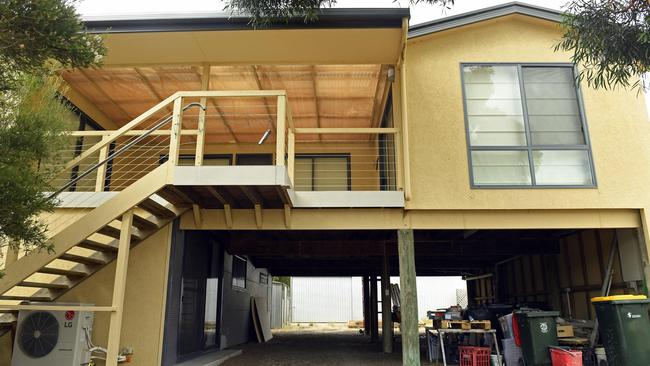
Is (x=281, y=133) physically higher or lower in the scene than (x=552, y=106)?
lower

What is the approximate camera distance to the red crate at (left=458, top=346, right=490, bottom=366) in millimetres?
8094

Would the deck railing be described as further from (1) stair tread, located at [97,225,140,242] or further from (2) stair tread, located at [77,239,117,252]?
(1) stair tread, located at [97,225,140,242]

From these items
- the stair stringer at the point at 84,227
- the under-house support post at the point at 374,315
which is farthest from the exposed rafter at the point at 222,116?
the under-house support post at the point at 374,315

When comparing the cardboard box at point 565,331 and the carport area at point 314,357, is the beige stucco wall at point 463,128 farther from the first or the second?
the carport area at point 314,357

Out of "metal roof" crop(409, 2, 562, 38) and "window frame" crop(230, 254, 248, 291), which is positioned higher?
"metal roof" crop(409, 2, 562, 38)

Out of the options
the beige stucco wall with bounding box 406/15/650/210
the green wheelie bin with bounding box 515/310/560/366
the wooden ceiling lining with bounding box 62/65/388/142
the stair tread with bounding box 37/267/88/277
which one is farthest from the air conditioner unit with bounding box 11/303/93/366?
the green wheelie bin with bounding box 515/310/560/366

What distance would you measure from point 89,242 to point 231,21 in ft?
12.0

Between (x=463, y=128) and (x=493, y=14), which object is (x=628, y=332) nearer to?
(x=463, y=128)

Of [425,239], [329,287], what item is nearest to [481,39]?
[425,239]

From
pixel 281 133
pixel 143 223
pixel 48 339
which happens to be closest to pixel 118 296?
pixel 48 339

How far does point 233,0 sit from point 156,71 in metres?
2.79

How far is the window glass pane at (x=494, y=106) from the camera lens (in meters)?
7.91

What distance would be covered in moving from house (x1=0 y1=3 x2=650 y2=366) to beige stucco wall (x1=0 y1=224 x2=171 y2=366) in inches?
0.8

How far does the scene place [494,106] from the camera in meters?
8.08
